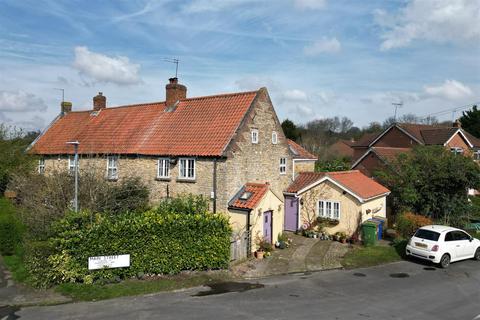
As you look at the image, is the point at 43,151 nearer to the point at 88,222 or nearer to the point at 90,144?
the point at 90,144

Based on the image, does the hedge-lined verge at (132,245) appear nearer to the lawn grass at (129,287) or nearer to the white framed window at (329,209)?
the lawn grass at (129,287)

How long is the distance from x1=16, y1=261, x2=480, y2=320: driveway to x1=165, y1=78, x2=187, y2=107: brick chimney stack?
52.6 ft

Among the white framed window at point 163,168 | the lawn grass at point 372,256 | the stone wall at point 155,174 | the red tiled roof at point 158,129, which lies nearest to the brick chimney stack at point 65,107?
the red tiled roof at point 158,129

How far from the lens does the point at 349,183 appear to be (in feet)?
79.3

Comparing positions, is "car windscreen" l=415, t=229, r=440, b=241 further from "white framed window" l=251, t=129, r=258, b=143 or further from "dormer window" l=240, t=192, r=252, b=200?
"white framed window" l=251, t=129, r=258, b=143

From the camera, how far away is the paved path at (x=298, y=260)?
17312 mm

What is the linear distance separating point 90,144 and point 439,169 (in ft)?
79.5

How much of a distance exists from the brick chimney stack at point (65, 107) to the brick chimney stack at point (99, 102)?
15.5 ft

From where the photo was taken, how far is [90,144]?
2830 centimetres

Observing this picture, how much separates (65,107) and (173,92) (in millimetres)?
14488

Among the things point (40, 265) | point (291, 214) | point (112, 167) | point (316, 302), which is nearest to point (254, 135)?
point (291, 214)

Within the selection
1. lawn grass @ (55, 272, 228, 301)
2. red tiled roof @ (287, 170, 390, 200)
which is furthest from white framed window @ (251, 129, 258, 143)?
lawn grass @ (55, 272, 228, 301)

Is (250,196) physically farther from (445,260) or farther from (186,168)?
(445,260)

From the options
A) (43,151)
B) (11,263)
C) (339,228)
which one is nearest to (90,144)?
(43,151)
